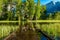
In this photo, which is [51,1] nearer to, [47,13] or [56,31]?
[47,13]

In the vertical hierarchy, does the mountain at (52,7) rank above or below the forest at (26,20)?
above

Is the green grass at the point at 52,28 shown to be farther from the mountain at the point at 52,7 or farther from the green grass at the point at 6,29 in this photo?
the green grass at the point at 6,29

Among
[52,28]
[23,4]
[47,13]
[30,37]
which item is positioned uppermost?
[23,4]

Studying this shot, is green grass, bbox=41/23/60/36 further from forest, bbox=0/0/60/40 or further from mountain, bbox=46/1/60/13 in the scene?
mountain, bbox=46/1/60/13

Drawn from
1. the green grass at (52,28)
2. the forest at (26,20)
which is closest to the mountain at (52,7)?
the forest at (26,20)

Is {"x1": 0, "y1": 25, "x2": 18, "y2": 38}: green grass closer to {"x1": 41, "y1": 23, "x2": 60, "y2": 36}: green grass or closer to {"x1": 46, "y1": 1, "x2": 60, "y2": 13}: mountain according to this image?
{"x1": 41, "y1": 23, "x2": 60, "y2": 36}: green grass

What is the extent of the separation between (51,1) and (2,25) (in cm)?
94

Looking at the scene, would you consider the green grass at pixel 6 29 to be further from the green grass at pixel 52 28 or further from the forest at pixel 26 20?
the green grass at pixel 52 28

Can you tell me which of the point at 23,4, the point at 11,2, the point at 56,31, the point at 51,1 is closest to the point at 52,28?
the point at 56,31

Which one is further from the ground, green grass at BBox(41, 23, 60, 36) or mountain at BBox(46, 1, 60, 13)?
mountain at BBox(46, 1, 60, 13)

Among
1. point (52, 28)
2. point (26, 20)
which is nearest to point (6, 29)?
point (26, 20)

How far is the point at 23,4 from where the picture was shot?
2.40m

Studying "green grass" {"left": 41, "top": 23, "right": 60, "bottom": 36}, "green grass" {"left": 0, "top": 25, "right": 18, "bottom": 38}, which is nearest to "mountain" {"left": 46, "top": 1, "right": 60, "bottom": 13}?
"green grass" {"left": 41, "top": 23, "right": 60, "bottom": 36}

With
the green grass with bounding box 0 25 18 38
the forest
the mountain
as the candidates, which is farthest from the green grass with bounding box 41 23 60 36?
the green grass with bounding box 0 25 18 38
